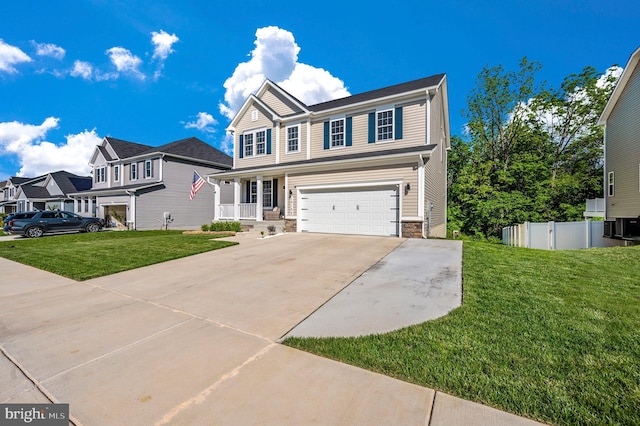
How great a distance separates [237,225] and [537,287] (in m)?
12.6

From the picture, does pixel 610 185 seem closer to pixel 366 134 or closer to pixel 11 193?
pixel 366 134

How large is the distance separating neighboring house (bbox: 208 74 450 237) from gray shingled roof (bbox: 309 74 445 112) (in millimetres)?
75

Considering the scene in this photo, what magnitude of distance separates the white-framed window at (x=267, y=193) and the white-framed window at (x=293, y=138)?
7.90 feet

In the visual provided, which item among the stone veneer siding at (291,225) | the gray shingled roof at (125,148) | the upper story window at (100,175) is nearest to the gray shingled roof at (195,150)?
the gray shingled roof at (125,148)

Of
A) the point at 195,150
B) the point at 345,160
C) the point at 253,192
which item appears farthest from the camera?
the point at 195,150

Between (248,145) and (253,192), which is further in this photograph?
(248,145)

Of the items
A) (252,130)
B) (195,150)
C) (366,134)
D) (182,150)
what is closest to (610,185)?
(366,134)

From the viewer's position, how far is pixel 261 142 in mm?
16188

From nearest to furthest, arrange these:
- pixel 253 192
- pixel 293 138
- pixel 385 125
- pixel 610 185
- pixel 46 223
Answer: pixel 385 125 < pixel 293 138 < pixel 610 185 < pixel 46 223 < pixel 253 192

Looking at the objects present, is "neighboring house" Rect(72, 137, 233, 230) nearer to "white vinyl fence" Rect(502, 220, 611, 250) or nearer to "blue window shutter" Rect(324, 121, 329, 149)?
"blue window shutter" Rect(324, 121, 329, 149)

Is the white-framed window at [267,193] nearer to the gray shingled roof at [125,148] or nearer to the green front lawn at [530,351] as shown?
the green front lawn at [530,351]

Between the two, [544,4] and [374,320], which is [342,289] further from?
[544,4]

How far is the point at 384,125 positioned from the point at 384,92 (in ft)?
7.51

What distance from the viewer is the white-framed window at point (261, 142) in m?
16.1
